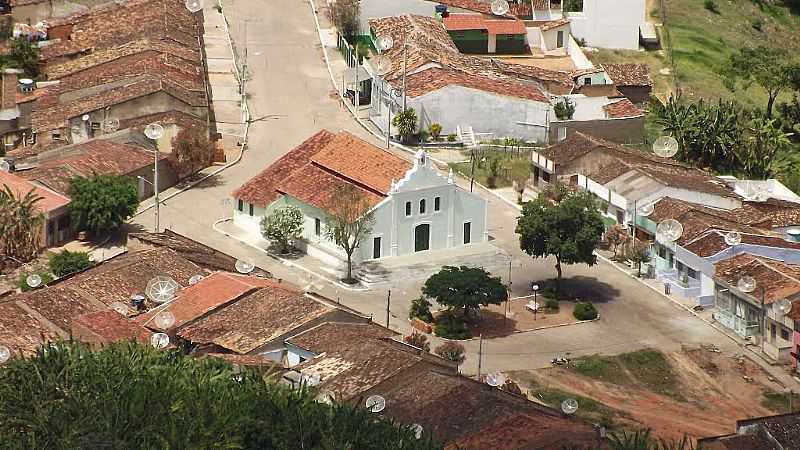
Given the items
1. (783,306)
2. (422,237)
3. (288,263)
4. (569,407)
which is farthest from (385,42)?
(569,407)

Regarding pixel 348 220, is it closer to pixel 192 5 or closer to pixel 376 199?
pixel 376 199

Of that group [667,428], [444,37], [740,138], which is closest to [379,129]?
[444,37]

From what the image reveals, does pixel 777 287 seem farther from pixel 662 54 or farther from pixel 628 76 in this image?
pixel 662 54

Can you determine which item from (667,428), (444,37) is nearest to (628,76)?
(444,37)

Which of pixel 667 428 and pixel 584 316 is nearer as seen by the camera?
pixel 667 428

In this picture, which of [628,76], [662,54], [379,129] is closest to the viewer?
[379,129]

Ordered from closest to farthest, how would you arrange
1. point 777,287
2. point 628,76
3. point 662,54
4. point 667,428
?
1. point 667,428
2. point 777,287
3. point 628,76
4. point 662,54
